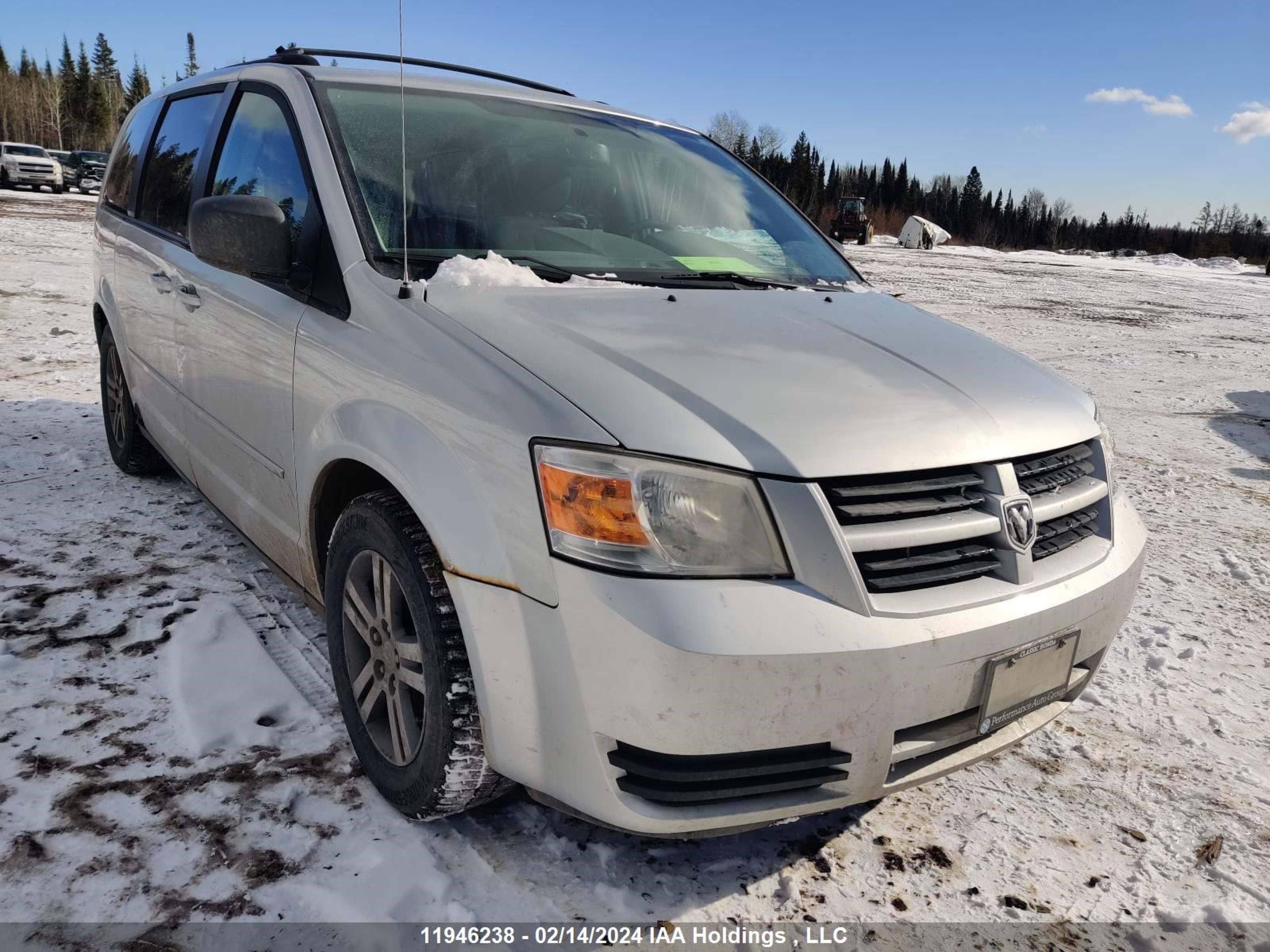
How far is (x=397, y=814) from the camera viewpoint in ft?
6.92

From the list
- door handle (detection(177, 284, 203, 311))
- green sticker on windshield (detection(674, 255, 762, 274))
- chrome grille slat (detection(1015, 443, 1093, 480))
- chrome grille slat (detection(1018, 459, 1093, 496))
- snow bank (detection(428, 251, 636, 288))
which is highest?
green sticker on windshield (detection(674, 255, 762, 274))

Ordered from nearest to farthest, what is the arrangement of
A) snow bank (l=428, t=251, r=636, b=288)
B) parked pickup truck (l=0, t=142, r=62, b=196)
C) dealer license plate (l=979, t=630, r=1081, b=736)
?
dealer license plate (l=979, t=630, r=1081, b=736) → snow bank (l=428, t=251, r=636, b=288) → parked pickup truck (l=0, t=142, r=62, b=196)

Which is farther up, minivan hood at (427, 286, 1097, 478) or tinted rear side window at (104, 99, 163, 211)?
tinted rear side window at (104, 99, 163, 211)

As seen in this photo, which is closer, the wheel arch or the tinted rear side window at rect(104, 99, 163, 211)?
the wheel arch

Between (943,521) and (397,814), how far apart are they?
141 centimetres

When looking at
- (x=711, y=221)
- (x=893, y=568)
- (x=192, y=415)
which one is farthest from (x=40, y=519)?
(x=893, y=568)

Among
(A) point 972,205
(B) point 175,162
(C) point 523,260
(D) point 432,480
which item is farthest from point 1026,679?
(A) point 972,205

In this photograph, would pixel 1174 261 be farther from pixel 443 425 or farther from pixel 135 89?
pixel 135 89

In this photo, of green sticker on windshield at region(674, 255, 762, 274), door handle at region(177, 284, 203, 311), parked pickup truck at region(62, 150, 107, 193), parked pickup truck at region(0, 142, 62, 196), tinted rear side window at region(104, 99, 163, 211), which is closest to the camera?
green sticker on windshield at region(674, 255, 762, 274)

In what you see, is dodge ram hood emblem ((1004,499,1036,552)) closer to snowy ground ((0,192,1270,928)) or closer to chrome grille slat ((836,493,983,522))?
chrome grille slat ((836,493,983,522))

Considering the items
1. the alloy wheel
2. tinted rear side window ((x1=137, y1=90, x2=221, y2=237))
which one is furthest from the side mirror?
tinted rear side window ((x1=137, y1=90, x2=221, y2=237))

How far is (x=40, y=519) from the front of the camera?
381 centimetres

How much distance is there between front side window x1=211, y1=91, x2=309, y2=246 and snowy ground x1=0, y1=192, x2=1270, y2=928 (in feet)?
4.43

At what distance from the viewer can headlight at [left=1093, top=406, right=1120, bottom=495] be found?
2.25 m
